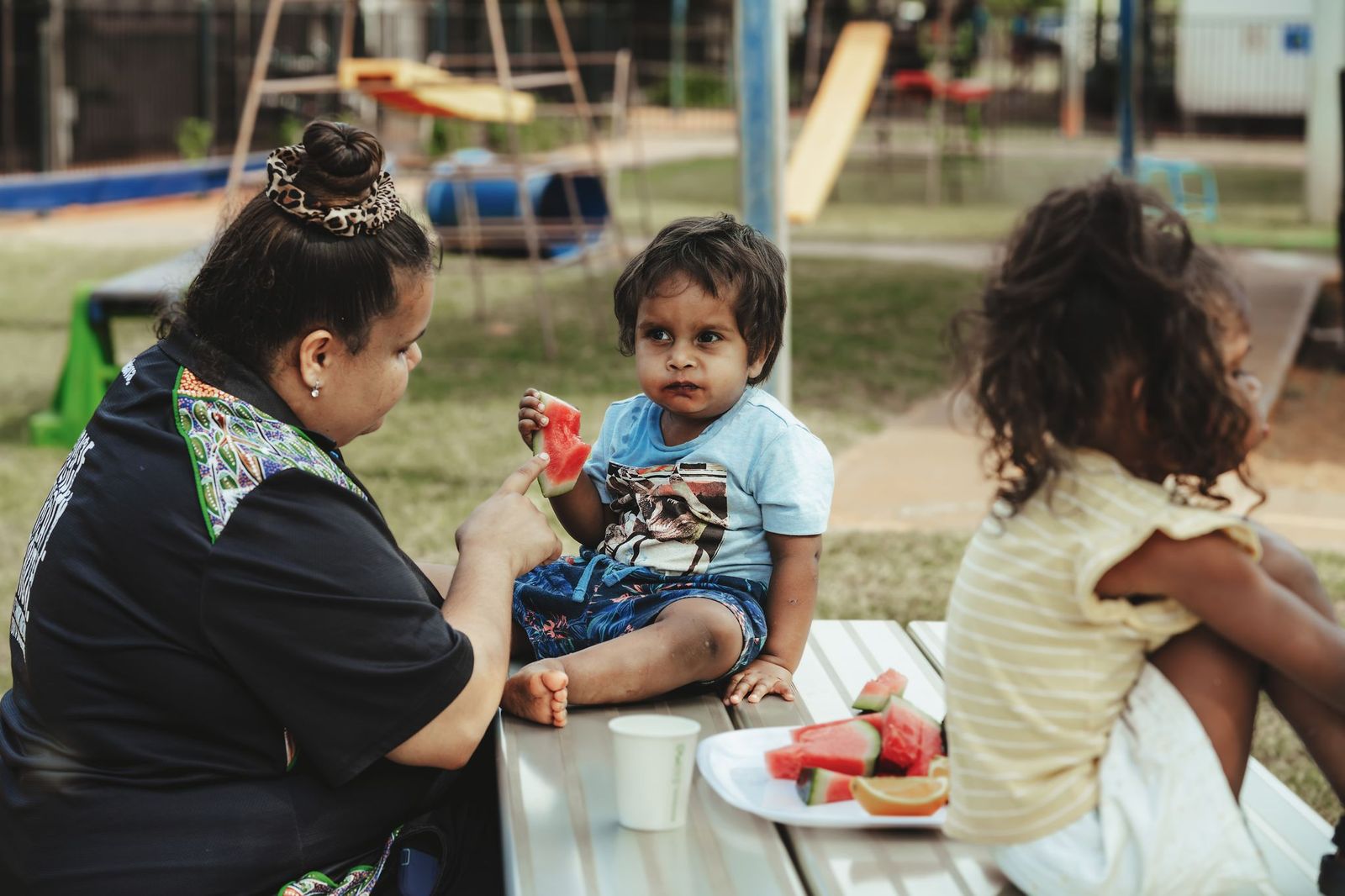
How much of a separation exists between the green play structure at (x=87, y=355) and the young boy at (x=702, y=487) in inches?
183

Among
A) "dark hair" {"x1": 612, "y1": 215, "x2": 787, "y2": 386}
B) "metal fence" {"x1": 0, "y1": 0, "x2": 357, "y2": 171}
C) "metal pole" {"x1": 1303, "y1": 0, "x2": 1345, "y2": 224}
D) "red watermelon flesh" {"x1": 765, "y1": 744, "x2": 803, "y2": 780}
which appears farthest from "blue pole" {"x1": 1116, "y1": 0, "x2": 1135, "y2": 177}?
"metal fence" {"x1": 0, "y1": 0, "x2": 357, "y2": 171}

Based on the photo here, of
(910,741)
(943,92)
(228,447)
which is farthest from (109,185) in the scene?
(910,741)

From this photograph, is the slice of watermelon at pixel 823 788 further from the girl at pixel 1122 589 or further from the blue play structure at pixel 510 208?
the blue play structure at pixel 510 208

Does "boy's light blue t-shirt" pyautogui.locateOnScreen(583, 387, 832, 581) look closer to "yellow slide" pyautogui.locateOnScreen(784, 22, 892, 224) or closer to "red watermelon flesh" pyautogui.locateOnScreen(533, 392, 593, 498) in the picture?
"red watermelon flesh" pyautogui.locateOnScreen(533, 392, 593, 498)

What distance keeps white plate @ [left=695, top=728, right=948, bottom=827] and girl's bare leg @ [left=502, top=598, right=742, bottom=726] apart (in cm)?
22

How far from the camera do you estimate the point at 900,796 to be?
2133 millimetres

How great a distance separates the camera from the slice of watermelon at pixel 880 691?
2.49 meters

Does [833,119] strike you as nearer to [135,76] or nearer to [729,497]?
[729,497]

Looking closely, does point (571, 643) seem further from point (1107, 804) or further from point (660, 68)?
point (660, 68)

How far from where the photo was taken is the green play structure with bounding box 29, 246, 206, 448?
7.21m

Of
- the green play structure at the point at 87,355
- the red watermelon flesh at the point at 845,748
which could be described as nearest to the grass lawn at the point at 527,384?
the green play structure at the point at 87,355

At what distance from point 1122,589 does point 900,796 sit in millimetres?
472

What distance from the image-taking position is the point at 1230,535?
1.83 metres

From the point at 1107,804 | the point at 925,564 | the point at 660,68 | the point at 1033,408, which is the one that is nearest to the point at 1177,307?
the point at 1033,408
